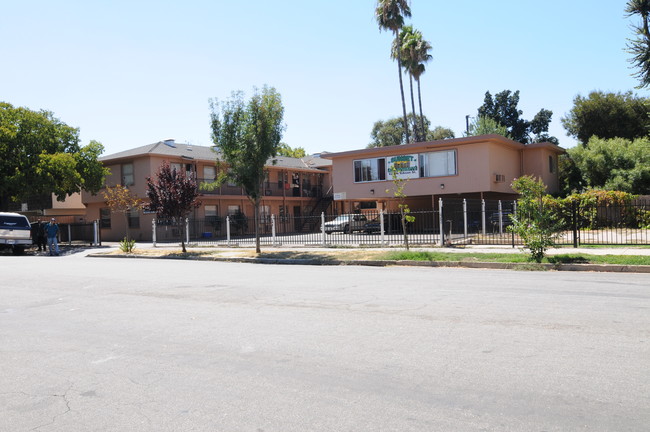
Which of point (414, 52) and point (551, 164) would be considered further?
point (414, 52)

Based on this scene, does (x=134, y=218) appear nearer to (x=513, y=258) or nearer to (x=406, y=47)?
(x=406, y=47)

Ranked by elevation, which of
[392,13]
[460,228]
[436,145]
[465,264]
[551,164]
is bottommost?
[465,264]

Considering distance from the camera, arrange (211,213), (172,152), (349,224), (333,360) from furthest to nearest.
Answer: (211,213) < (172,152) < (349,224) < (333,360)

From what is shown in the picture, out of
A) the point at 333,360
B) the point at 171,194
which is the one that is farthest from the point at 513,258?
the point at 171,194

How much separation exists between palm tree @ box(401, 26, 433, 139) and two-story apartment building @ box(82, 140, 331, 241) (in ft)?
36.7

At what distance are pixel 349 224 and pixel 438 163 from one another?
331 inches

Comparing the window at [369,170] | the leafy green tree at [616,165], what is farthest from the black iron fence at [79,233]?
the leafy green tree at [616,165]

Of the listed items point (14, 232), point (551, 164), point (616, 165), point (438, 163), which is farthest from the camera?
point (551, 164)

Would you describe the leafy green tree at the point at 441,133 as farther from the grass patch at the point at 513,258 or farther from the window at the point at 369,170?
the grass patch at the point at 513,258

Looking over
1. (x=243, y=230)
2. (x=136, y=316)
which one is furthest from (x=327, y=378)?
(x=243, y=230)

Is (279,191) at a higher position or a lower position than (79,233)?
higher

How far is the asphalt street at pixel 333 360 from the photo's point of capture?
4090 mm

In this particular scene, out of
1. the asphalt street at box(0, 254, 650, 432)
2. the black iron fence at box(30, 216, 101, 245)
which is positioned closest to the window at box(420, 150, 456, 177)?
the black iron fence at box(30, 216, 101, 245)

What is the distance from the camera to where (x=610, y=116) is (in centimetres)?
4175
